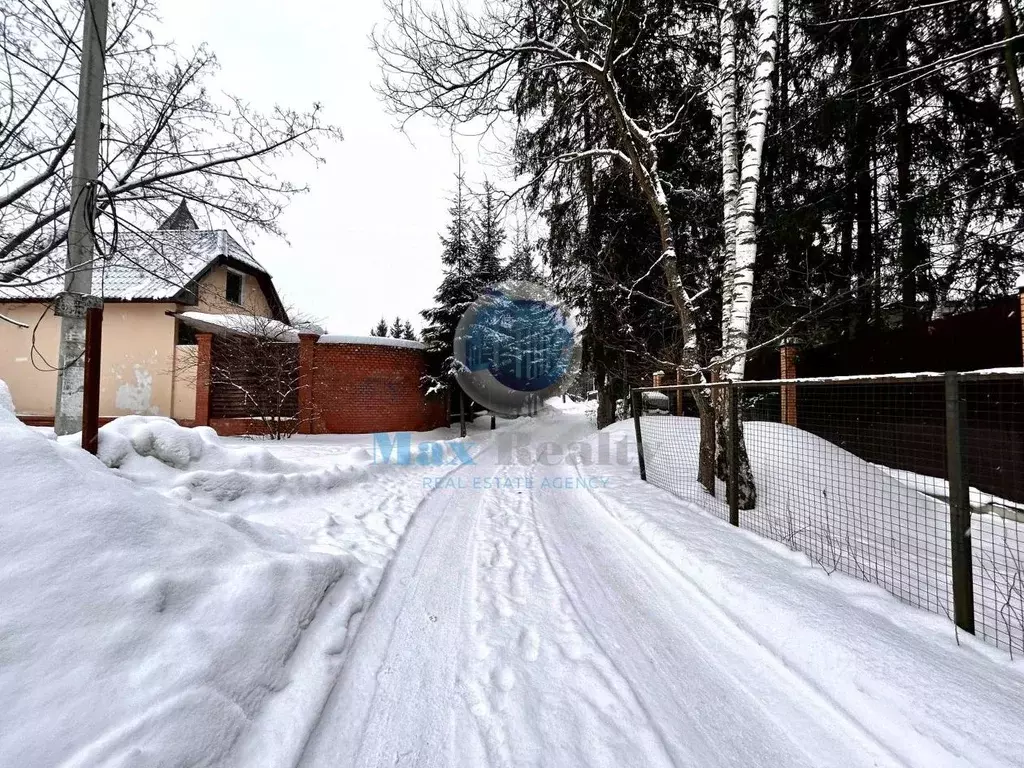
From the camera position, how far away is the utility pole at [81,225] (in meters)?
3.57

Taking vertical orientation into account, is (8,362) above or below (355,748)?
above

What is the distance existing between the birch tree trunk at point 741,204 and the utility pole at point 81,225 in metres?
6.42

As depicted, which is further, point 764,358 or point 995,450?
point 764,358

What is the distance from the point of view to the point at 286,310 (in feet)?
55.9

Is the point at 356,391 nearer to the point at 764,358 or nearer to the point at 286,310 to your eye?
the point at 286,310

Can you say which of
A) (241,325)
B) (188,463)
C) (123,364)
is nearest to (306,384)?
(241,325)

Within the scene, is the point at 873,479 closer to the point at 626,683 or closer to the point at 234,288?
the point at 626,683

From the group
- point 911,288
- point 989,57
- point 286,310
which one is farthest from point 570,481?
point 286,310

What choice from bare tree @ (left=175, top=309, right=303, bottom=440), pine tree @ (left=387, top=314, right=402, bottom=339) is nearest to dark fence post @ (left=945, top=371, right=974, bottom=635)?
bare tree @ (left=175, top=309, right=303, bottom=440)

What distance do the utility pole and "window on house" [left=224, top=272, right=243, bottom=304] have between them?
494 inches

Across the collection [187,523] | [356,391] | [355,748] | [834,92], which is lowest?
[355,748]

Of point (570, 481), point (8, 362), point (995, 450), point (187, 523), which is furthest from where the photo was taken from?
point (8, 362)

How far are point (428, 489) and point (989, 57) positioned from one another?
10.4m

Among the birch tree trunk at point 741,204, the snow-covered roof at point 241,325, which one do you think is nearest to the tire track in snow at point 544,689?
the birch tree trunk at point 741,204
